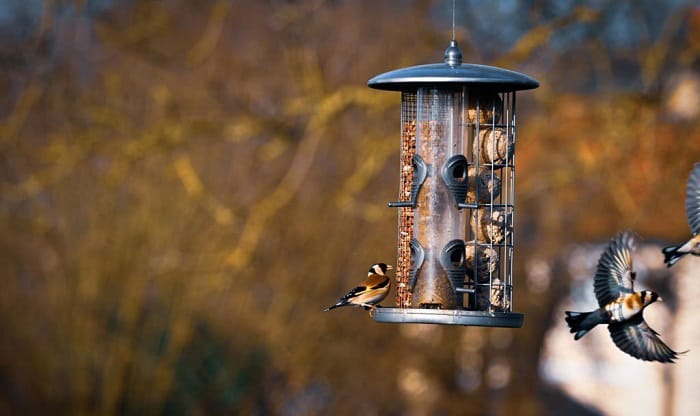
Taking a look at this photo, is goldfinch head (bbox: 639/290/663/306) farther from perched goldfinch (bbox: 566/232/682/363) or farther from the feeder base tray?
the feeder base tray

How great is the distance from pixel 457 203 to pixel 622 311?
0.96m

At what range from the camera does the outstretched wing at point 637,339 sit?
5.94 metres

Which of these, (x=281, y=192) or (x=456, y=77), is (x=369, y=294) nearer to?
(x=456, y=77)

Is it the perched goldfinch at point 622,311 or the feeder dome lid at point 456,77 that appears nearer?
the feeder dome lid at point 456,77

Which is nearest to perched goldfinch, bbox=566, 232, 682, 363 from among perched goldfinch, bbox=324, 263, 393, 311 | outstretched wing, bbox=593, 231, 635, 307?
outstretched wing, bbox=593, 231, 635, 307

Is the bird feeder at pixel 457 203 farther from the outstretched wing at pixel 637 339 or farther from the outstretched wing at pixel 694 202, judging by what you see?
the outstretched wing at pixel 694 202

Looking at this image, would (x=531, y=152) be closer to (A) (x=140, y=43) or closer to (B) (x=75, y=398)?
(A) (x=140, y=43)

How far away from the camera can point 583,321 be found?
19.7ft

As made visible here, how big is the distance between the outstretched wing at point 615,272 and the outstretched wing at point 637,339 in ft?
0.50

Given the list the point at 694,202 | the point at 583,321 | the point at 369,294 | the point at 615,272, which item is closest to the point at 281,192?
the point at 369,294

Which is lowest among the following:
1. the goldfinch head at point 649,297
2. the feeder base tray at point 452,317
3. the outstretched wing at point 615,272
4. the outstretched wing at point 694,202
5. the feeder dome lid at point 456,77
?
the feeder base tray at point 452,317

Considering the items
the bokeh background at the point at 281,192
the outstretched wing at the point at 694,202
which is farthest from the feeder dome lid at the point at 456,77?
the bokeh background at the point at 281,192

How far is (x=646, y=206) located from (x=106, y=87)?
5998 mm

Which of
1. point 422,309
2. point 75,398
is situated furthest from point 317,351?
point 422,309
